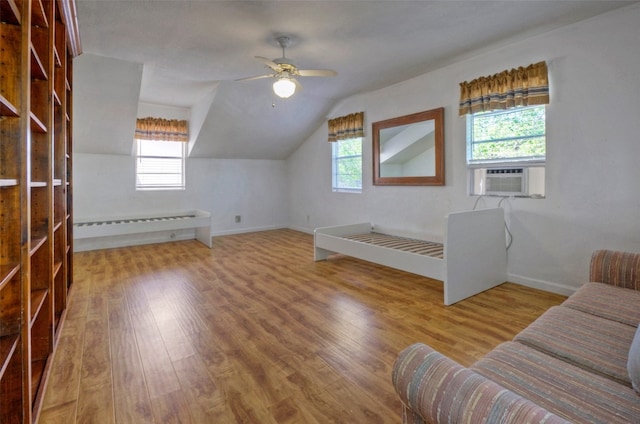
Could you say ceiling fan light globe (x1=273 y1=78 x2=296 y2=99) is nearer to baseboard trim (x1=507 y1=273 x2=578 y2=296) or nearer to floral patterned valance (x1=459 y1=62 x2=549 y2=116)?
floral patterned valance (x1=459 y1=62 x2=549 y2=116)

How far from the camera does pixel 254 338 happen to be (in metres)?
2.30

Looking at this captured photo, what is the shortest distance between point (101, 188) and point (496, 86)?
19.3 ft

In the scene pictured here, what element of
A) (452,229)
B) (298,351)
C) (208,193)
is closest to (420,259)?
(452,229)

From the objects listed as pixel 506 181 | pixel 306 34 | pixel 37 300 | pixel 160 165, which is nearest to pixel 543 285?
pixel 506 181

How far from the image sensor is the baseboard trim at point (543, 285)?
3070 mm

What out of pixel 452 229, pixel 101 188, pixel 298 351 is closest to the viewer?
pixel 298 351

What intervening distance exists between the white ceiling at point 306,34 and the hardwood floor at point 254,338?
2474mm

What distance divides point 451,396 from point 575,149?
Answer: 10.3 ft

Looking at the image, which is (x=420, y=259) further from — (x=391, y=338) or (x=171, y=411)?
(x=171, y=411)

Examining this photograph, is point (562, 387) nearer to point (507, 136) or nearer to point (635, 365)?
point (635, 365)

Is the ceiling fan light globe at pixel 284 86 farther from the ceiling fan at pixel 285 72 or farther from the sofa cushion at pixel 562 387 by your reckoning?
the sofa cushion at pixel 562 387

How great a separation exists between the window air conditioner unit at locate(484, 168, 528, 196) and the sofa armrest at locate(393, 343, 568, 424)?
3.01 metres

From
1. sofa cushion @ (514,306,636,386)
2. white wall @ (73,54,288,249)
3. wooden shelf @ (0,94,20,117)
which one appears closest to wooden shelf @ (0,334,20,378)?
wooden shelf @ (0,94,20,117)

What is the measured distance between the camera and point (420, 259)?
3107 mm
